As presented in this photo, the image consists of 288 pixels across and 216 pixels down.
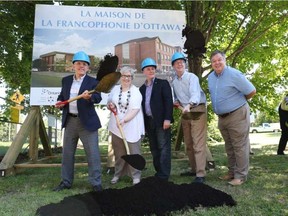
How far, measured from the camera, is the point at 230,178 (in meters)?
4.50

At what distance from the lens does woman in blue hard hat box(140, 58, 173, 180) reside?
167 inches

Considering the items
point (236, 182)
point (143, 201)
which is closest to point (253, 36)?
point (236, 182)

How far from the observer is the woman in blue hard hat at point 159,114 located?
425cm

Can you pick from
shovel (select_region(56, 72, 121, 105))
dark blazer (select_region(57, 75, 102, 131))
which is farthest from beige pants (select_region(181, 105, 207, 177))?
dark blazer (select_region(57, 75, 102, 131))

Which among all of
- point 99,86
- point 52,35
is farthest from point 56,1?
point 99,86

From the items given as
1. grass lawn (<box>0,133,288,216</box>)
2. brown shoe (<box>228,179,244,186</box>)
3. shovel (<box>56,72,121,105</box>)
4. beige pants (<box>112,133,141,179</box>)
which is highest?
shovel (<box>56,72,121,105</box>)

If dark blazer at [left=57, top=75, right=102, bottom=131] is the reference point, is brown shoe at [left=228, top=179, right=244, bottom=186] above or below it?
below

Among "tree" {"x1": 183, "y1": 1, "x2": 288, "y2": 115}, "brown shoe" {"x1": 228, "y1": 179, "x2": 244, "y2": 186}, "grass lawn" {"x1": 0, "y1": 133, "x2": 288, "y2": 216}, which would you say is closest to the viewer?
"grass lawn" {"x1": 0, "y1": 133, "x2": 288, "y2": 216}

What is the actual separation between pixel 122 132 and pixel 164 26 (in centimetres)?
238

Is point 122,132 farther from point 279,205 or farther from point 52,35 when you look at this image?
point 52,35

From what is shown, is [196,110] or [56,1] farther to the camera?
[56,1]

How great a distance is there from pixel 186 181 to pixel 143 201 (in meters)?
1.54

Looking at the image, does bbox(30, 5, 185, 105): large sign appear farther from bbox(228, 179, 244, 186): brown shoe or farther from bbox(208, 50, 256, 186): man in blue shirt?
bbox(228, 179, 244, 186): brown shoe

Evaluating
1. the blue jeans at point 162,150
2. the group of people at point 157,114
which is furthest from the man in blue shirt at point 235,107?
the blue jeans at point 162,150
